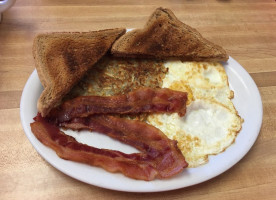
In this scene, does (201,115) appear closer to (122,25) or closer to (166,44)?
(166,44)

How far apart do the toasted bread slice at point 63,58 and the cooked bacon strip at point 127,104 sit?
0.33 feet

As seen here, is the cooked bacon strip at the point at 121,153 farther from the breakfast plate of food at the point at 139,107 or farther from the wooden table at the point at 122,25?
the wooden table at the point at 122,25

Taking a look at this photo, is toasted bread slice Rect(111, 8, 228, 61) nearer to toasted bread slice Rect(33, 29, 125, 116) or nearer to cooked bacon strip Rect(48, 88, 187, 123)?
toasted bread slice Rect(33, 29, 125, 116)

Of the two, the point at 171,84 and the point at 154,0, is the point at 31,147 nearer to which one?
the point at 171,84

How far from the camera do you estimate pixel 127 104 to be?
195 cm

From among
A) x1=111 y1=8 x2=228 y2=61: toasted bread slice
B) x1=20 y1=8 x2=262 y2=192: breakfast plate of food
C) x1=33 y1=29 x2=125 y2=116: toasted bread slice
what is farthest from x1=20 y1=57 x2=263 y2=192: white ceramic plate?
x1=111 y1=8 x2=228 y2=61: toasted bread slice

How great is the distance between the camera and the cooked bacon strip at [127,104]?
1880 millimetres

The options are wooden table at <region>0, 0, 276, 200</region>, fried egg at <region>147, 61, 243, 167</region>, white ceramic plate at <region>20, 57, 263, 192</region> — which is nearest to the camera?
white ceramic plate at <region>20, 57, 263, 192</region>

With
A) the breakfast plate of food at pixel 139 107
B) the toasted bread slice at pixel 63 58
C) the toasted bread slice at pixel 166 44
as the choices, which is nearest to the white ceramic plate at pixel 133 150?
the breakfast plate of food at pixel 139 107

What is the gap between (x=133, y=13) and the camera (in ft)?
10.2

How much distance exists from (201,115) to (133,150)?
1.78 ft

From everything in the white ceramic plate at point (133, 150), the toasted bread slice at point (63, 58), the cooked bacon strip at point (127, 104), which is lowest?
the white ceramic plate at point (133, 150)

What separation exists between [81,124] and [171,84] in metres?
0.73

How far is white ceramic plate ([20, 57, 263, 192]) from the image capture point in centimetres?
158
